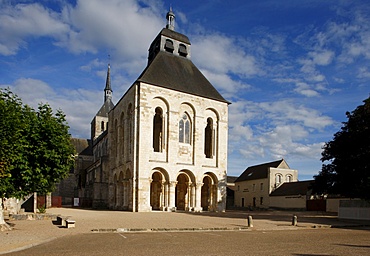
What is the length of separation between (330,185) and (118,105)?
23632 millimetres

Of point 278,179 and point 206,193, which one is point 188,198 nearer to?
point 206,193

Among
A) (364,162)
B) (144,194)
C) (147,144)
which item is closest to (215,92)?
(147,144)

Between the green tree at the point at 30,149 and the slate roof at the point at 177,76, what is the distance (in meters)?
16.3

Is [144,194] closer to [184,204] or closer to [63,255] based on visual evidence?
[184,204]

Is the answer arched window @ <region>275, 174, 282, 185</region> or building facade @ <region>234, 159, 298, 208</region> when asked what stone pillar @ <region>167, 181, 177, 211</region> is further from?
arched window @ <region>275, 174, 282, 185</region>

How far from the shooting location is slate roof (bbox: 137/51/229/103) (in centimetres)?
3372

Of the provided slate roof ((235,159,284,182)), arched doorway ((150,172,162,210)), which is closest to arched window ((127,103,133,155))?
arched doorway ((150,172,162,210))

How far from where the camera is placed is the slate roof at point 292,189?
46.3 meters

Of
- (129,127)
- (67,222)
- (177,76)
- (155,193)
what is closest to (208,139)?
(177,76)

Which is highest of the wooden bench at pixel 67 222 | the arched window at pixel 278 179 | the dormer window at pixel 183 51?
the dormer window at pixel 183 51

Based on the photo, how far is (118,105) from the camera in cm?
3894

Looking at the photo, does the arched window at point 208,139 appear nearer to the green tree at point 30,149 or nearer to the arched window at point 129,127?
the arched window at point 129,127

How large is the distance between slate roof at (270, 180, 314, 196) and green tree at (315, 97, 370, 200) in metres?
20.4

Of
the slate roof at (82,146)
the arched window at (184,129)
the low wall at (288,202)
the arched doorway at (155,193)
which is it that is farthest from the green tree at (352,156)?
the slate roof at (82,146)
